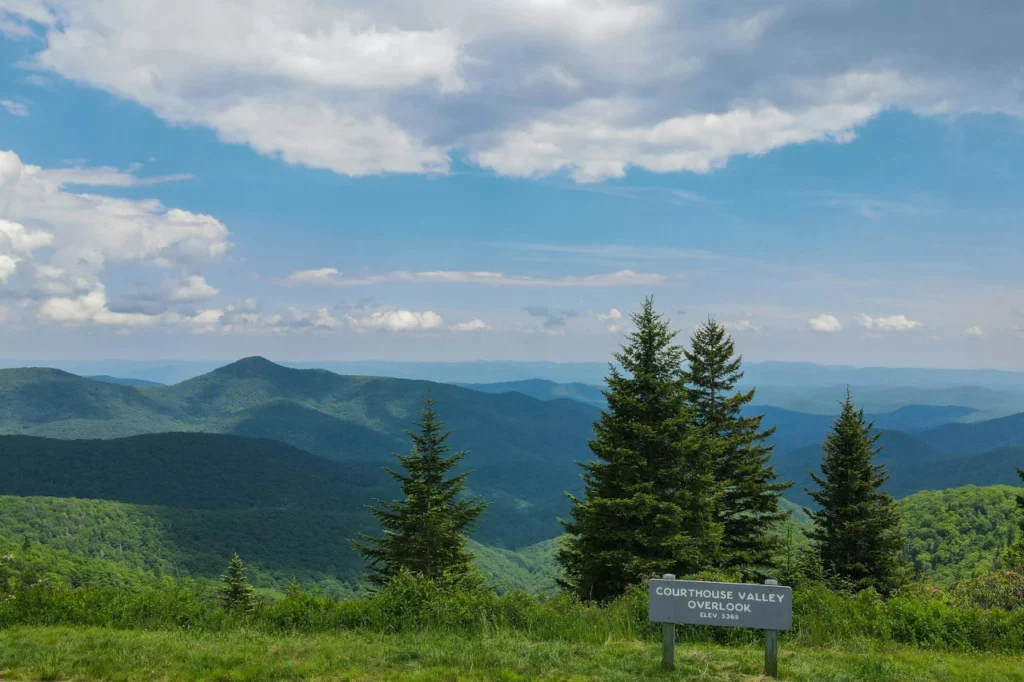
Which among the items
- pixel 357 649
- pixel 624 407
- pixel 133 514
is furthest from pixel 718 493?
pixel 133 514

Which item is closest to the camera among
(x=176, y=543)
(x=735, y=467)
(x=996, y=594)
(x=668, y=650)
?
(x=668, y=650)

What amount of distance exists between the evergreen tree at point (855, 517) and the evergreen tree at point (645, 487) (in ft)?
32.8

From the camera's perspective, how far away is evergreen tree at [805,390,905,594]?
98.9ft

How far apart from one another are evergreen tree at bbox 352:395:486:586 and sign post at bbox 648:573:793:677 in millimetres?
21097

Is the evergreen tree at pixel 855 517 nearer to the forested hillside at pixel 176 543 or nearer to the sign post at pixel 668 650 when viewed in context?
the sign post at pixel 668 650

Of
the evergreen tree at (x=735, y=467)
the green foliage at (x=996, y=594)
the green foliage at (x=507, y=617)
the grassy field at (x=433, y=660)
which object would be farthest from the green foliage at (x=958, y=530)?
the grassy field at (x=433, y=660)

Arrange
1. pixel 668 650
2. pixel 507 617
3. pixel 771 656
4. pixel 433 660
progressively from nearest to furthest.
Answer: pixel 771 656 → pixel 668 650 → pixel 433 660 → pixel 507 617

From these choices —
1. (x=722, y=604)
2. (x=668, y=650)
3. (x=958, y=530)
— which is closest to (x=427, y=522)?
(x=668, y=650)

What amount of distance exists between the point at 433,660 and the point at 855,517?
92.5 feet

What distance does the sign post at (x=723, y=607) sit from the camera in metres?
8.51

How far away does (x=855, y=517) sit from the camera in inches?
1213

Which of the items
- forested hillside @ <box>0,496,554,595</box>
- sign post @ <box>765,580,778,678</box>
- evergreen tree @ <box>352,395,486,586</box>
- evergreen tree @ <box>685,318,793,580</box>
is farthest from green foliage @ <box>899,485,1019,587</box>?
forested hillside @ <box>0,496,554,595</box>

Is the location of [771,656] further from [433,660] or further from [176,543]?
[176,543]

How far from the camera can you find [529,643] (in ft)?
32.7
